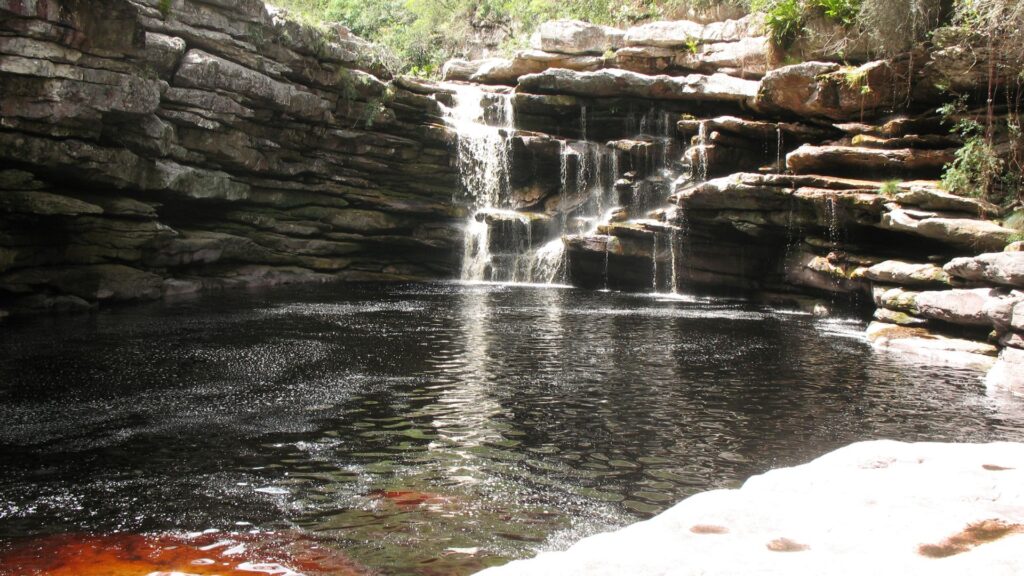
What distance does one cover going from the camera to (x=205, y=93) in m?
21.1

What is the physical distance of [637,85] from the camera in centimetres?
2578

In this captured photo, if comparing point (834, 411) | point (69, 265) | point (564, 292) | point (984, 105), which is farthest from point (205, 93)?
point (984, 105)

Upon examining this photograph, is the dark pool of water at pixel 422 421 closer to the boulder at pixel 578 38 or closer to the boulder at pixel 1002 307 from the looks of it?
the boulder at pixel 1002 307

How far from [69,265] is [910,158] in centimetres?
2158

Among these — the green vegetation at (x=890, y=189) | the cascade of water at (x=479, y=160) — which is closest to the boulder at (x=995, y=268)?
the green vegetation at (x=890, y=189)

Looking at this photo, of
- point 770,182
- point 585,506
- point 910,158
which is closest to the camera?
point 585,506

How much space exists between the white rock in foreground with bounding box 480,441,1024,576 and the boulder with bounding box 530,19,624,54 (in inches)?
1024

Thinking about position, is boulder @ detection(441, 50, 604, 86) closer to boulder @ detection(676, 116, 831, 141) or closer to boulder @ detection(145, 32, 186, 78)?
boulder @ detection(676, 116, 831, 141)

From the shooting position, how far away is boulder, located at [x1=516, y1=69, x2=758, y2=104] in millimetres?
24503

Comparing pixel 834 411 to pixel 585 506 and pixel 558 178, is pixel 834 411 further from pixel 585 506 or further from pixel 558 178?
pixel 558 178

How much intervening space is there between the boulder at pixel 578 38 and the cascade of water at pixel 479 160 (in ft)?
9.48

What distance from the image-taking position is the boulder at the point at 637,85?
24.5 metres

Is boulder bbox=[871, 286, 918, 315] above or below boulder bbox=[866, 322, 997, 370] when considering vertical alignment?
above

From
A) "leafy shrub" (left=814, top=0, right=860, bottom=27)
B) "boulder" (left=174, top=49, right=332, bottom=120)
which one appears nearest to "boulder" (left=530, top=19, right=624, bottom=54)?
"leafy shrub" (left=814, top=0, right=860, bottom=27)
